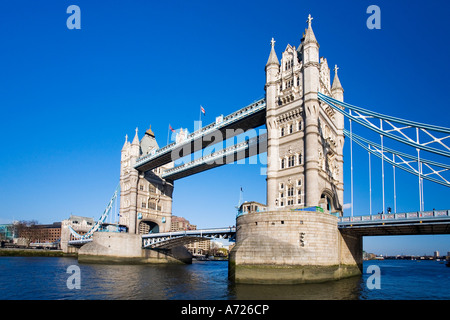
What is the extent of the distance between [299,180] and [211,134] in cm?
2164

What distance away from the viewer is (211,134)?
5688 centimetres

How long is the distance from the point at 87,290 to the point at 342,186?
34.1 m

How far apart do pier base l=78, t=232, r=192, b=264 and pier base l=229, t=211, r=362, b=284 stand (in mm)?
36436

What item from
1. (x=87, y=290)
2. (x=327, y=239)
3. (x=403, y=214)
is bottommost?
(x=87, y=290)

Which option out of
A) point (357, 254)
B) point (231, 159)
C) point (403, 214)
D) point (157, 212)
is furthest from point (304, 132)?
point (157, 212)

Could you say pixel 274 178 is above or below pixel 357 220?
above

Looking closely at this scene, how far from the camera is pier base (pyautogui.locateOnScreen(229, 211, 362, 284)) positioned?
30812 millimetres

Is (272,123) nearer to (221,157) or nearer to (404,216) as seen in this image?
(221,157)

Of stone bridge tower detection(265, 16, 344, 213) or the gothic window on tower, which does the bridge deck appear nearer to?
stone bridge tower detection(265, 16, 344, 213)

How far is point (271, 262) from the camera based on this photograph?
3105cm

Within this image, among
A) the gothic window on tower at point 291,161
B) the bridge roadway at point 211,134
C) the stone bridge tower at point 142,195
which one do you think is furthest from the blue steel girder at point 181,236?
the bridge roadway at point 211,134

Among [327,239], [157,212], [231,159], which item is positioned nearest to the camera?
[327,239]

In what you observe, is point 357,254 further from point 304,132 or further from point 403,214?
point 304,132

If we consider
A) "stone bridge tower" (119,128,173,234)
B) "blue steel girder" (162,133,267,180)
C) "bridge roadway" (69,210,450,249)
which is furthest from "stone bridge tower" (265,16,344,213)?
"stone bridge tower" (119,128,173,234)
